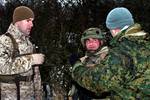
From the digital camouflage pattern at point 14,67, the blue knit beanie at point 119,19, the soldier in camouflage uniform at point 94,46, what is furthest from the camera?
the soldier in camouflage uniform at point 94,46

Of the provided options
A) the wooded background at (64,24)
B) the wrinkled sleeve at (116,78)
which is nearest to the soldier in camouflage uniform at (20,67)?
the wrinkled sleeve at (116,78)

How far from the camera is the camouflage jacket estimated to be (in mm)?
3500

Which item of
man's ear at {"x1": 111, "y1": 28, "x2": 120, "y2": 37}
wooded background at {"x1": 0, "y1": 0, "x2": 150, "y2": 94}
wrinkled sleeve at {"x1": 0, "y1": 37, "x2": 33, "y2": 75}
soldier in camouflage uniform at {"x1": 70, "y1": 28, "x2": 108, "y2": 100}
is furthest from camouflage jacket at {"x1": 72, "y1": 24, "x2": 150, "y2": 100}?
wooded background at {"x1": 0, "y1": 0, "x2": 150, "y2": 94}

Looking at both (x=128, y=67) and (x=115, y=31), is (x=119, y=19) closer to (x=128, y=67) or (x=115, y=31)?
(x=115, y=31)

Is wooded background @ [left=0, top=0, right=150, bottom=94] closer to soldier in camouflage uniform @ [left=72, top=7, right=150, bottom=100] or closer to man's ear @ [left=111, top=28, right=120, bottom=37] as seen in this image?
man's ear @ [left=111, top=28, right=120, bottom=37]

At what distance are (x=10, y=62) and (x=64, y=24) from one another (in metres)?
8.28

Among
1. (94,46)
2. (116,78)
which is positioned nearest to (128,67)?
(116,78)

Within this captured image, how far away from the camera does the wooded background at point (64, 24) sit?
1096 centimetres

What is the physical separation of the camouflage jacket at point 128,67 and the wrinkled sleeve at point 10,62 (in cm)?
139

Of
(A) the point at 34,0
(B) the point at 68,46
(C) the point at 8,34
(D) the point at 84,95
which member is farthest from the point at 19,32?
(A) the point at 34,0

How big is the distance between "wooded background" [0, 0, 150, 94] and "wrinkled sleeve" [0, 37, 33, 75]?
5.84m

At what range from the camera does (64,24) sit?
13.0 metres

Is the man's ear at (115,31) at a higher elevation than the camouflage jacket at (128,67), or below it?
higher

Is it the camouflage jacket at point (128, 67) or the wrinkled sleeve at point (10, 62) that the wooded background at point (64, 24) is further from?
the camouflage jacket at point (128, 67)
